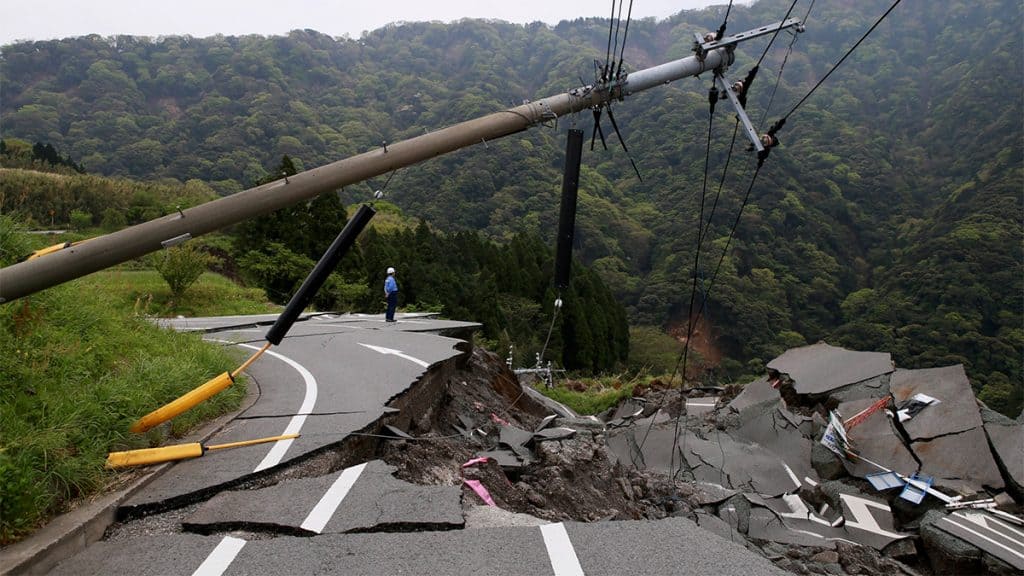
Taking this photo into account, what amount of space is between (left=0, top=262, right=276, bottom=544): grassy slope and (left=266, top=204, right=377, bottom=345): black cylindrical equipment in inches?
55.1

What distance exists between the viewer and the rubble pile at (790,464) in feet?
20.0

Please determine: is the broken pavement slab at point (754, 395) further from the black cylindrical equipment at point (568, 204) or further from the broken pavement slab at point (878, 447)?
the black cylindrical equipment at point (568, 204)

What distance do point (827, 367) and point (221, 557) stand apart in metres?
15.0

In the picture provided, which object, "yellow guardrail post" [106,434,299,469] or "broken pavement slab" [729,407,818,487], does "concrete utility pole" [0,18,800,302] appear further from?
"broken pavement slab" [729,407,818,487]

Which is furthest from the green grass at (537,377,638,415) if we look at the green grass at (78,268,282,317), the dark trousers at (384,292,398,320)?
the green grass at (78,268,282,317)

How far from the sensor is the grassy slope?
3881 mm

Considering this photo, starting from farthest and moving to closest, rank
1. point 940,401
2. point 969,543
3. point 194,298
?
point 194,298 → point 940,401 → point 969,543

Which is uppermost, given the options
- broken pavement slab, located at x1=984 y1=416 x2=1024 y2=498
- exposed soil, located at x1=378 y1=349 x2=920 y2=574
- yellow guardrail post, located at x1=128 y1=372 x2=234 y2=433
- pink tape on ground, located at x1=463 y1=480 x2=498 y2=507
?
yellow guardrail post, located at x1=128 y1=372 x2=234 y2=433

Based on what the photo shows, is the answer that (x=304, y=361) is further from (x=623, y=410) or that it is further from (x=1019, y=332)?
(x=1019, y=332)

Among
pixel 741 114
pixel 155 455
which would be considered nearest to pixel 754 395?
pixel 741 114

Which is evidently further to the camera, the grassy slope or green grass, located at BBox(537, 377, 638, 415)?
green grass, located at BBox(537, 377, 638, 415)

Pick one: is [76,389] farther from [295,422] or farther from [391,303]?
[391,303]

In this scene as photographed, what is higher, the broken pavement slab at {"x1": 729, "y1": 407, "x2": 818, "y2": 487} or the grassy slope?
the grassy slope

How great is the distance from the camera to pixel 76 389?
502 cm
